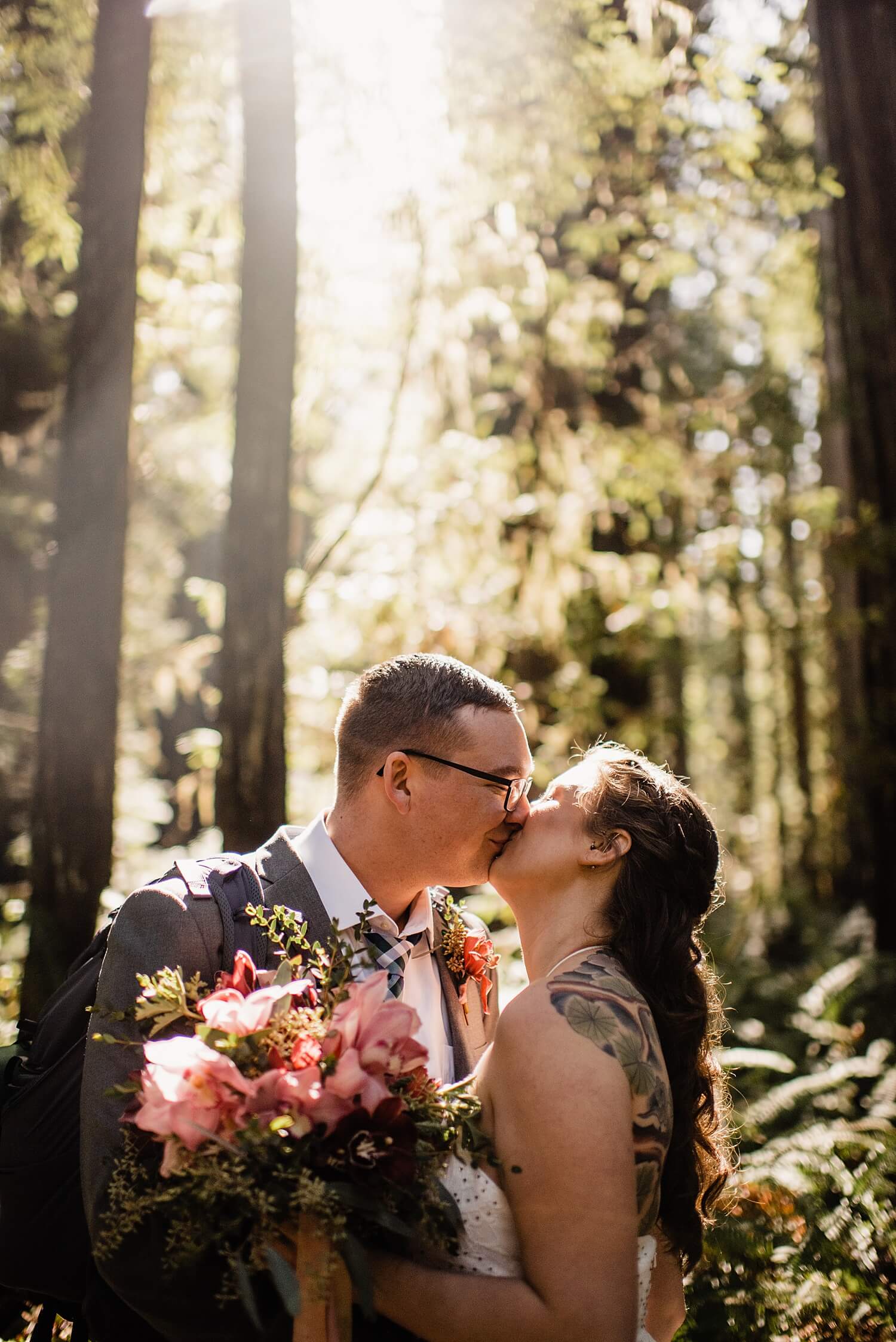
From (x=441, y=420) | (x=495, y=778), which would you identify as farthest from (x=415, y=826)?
(x=441, y=420)

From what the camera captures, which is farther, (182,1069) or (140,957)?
(140,957)

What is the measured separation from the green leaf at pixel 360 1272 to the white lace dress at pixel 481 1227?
0.44 meters

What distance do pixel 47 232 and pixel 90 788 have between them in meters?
3.63

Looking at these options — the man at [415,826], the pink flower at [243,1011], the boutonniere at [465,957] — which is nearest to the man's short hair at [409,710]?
the man at [415,826]

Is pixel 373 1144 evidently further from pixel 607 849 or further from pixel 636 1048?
pixel 607 849

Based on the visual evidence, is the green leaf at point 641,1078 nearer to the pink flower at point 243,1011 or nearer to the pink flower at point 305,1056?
the pink flower at point 305,1056

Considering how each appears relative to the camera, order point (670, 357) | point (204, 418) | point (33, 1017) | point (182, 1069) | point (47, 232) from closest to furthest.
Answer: point (182, 1069) → point (33, 1017) → point (47, 232) → point (204, 418) → point (670, 357)

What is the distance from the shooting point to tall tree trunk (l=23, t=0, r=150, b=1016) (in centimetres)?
475

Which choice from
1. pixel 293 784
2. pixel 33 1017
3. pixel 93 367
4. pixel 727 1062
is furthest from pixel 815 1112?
pixel 93 367

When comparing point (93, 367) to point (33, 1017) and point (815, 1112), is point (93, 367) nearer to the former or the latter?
point (33, 1017)

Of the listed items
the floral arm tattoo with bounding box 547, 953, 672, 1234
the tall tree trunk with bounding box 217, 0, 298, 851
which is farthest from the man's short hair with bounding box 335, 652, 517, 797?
the tall tree trunk with bounding box 217, 0, 298, 851

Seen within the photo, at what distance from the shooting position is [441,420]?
8.62m

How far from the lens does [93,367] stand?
16.5ft

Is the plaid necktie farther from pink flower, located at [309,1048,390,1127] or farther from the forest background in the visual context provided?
the forest background
